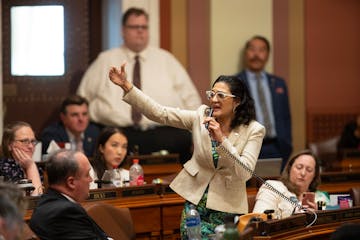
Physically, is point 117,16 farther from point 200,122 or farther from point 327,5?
point 200,122

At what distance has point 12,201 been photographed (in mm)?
3568

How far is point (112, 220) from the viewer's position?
189 inches

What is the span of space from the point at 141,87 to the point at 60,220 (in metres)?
4.70

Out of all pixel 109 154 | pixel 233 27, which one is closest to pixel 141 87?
pixel 233 27

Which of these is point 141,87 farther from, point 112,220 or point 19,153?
point 112,220

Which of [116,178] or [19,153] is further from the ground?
[19,153]

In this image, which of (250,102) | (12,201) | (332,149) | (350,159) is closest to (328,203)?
(250,102)

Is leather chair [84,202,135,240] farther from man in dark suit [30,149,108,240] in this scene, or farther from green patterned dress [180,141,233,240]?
man in dark suit [30,149,108,240]

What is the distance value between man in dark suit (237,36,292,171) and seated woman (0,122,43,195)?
11.8 ft

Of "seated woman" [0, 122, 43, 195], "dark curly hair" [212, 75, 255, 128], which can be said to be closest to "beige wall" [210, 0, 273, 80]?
"seated woman" [0, 122, 43, 195]

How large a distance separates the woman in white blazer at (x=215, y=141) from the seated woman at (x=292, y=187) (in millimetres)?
443

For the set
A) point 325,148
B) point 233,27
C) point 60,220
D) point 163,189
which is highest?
point 233,27

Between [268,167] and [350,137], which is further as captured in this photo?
[350,137]

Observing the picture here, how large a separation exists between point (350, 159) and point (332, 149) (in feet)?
5.09
